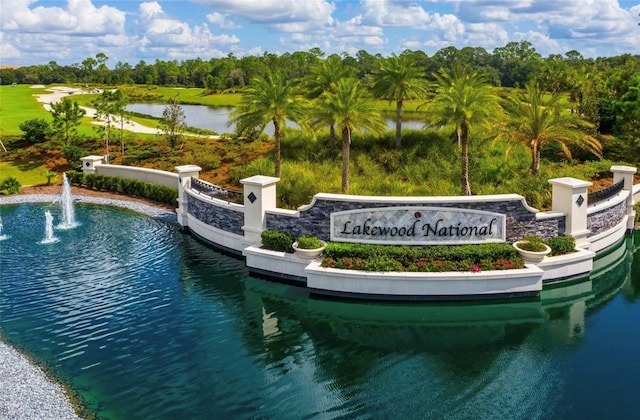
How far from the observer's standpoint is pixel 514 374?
1230 centimetres

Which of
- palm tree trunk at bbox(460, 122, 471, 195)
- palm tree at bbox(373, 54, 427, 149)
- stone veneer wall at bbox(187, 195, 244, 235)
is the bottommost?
stone veneer wall at bbox(187, 195, 244, 235)

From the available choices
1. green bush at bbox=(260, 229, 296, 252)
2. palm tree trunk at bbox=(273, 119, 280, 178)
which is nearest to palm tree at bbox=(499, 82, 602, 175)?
palm tree trunk at bbox=(273, 119, 280, 178)

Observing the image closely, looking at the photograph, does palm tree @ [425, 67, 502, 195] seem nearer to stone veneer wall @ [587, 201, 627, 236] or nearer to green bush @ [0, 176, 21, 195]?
stone veneer wall @ [587, 201, 627, 236]

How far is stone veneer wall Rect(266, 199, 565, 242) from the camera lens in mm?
17734

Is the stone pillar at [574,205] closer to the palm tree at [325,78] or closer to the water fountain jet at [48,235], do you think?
the palm tree at [325,78]

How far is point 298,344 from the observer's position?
1400 centimetres

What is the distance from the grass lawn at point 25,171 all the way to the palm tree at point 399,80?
21.0 metres

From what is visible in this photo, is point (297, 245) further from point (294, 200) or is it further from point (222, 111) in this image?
point (222, 111)

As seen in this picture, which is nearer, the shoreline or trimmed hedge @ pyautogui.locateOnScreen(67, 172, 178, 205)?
the shoreline

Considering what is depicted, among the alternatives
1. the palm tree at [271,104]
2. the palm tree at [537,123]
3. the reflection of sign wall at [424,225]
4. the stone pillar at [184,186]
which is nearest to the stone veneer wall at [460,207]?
the reflection of sign wall at [424,225]

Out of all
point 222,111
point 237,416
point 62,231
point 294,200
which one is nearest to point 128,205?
point 62,231

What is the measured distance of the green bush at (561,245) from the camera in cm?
1806

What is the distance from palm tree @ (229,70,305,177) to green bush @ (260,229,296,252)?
22.9 ft

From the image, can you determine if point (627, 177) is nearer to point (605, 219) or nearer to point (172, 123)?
point (605, 219)
